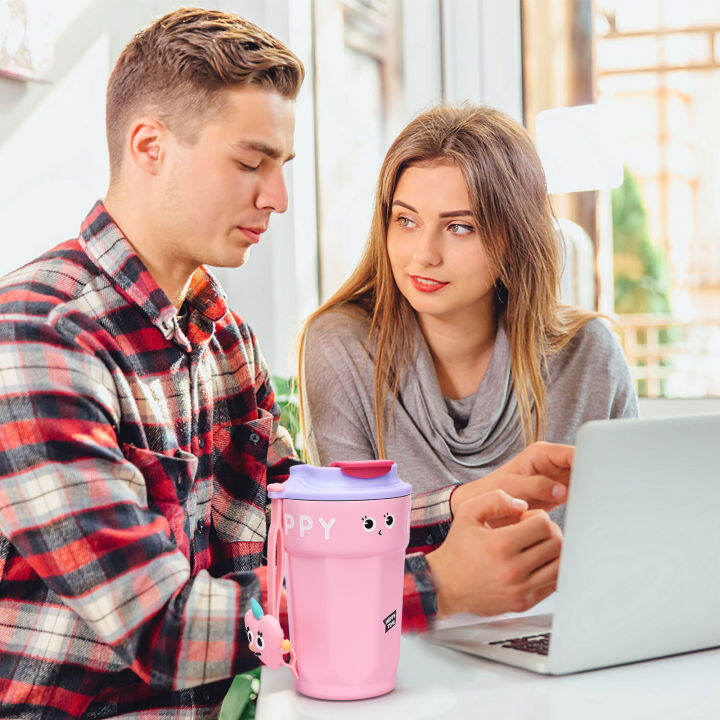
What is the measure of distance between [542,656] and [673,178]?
181 cm

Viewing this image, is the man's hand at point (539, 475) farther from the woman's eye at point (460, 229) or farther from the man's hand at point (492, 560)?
the woman's eye at point (460, 229)

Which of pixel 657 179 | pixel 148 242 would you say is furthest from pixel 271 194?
pixel 657 179

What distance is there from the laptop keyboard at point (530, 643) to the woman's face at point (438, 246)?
691 mm

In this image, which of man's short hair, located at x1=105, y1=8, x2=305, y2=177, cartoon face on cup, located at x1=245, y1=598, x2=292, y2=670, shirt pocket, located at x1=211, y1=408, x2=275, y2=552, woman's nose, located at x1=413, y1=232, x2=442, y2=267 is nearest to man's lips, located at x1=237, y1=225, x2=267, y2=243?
man's short hair, located at x1=105, y1=8, x2=305, y2=177

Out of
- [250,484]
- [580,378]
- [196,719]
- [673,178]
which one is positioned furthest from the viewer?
[673,178]

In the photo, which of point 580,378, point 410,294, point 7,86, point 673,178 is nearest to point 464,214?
point 410,294

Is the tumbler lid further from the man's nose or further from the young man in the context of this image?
the man's nose

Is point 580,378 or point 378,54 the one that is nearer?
point 580,378

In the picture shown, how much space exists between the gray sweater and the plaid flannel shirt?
345mm

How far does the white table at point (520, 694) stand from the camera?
2.30 feet

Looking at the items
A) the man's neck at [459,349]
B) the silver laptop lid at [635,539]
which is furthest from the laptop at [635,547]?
the man's neck at [459,349]

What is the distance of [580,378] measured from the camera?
160 cm

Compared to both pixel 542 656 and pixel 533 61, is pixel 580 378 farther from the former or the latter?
pixel 533 61

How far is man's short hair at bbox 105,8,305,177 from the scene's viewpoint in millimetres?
1045
